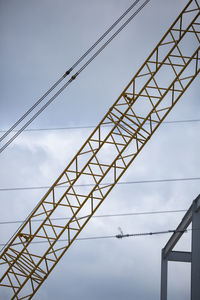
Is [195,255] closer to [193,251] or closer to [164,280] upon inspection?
[193,251]

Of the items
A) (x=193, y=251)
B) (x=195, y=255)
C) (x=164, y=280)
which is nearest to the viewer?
(x=195, y=255)

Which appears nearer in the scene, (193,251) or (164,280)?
(193,251)

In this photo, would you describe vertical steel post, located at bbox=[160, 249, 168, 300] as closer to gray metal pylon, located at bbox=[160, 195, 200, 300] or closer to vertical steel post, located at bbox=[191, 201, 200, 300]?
gray metal pylon, located at bbox=[160, 195, 200, 300]

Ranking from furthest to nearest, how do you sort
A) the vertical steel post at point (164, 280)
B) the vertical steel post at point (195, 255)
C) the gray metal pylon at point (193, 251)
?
the vertical steel post at point (164, 280) → the gray metal pylon at point (193, 251) → the vertical steel post at point (195, 255)

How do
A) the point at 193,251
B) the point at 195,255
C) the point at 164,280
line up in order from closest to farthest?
1. the point at 195,255
2. the point at 193,251
3. the point at 164,280

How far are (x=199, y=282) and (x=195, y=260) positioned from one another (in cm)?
111

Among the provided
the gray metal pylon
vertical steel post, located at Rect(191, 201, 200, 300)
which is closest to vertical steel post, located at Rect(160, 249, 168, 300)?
the gray metal pylon

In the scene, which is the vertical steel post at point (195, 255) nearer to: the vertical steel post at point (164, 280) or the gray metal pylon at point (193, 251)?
the gray metal pylon at point (193, 251)

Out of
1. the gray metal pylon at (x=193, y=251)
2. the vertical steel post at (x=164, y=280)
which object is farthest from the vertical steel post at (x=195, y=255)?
the vertical steel post at (x=164, y=280)

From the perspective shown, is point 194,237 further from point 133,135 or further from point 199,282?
point 133,135

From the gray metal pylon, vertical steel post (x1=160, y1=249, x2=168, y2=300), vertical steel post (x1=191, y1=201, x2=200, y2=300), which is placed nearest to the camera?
vertical steel post (x1=191, y1=201, x2=200, y2=300)

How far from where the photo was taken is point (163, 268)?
26078 mm

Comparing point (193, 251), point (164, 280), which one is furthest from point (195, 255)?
point (164, 280)

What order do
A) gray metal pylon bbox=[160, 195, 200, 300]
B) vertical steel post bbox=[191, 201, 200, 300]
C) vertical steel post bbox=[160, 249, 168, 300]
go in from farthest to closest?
vertical steel post bbox=[160, 249, 168, 300] < gray metal pylon bbox=[160, 195, 200, 300] < vertical steel post bbox=[191, 201, 200, 300]
